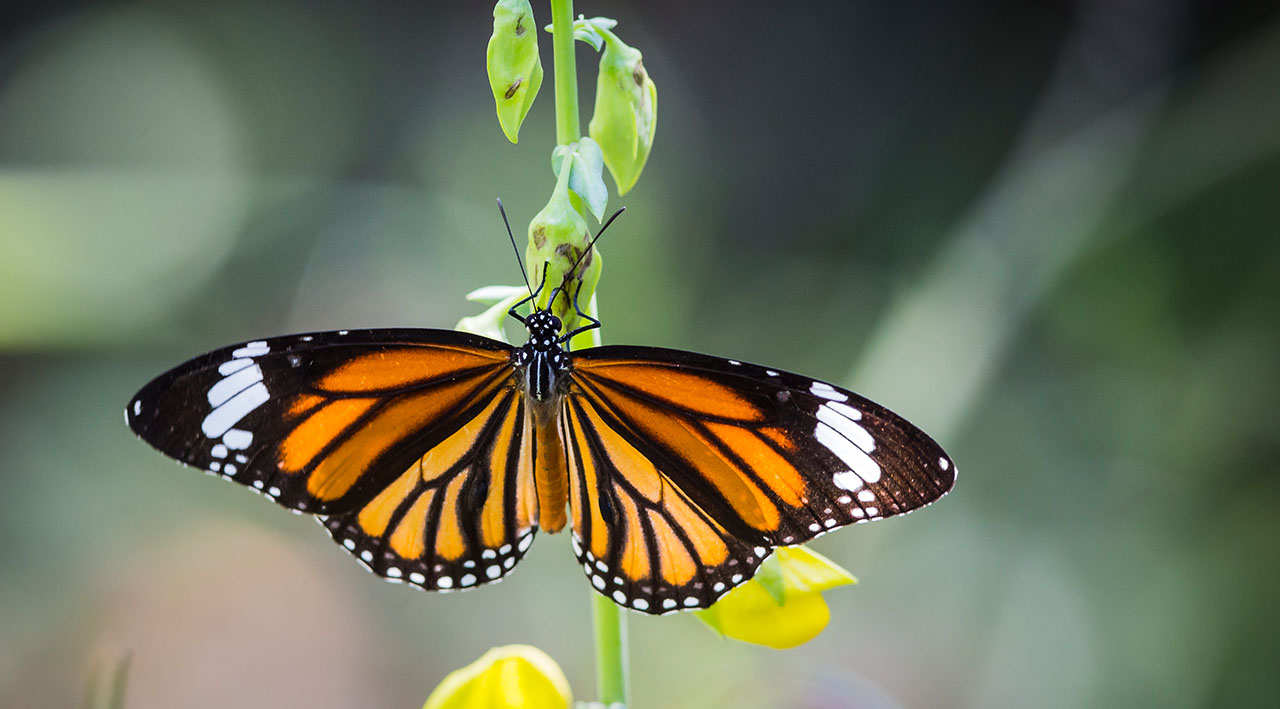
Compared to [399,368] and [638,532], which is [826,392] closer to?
[638,532]

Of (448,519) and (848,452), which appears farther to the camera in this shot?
(448,519)

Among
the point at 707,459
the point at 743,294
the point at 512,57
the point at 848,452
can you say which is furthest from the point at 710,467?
the point at 743,294

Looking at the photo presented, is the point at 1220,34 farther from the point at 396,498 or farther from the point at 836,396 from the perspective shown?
the point at 396,498

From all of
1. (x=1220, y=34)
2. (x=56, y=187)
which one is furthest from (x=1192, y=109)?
(x=56, y=187)

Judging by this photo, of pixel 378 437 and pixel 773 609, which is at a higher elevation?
pixel 378 437

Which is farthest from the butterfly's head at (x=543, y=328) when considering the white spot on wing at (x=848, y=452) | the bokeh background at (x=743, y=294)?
the bokeh background at (x=743, y=294)

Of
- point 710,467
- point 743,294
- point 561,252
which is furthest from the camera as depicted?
point 743,294
